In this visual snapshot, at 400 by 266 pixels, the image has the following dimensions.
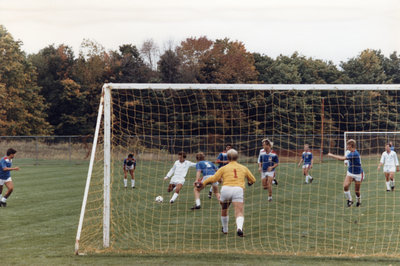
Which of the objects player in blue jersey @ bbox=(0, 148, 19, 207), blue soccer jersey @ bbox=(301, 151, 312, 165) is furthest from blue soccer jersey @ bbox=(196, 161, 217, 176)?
blue soccer jersey @ bbox=(301, 151, 312, 165)

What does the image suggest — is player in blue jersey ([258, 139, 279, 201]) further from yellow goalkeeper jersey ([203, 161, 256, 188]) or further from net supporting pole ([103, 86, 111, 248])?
net supporting pole ([103, 86, 111, 248])

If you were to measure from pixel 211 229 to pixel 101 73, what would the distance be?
4789 cm

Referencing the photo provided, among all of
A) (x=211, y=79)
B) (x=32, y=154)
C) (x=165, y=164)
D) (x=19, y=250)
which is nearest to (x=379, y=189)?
(x=165, y=164)

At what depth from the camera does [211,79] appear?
5297 centimetres

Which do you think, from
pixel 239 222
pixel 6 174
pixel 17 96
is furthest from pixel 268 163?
pixel 17 96

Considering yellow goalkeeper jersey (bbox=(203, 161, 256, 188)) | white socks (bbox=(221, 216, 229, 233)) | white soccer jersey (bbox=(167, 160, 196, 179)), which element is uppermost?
yellow goalkeeper jersey (bbox=(203, 161, 256, 188))

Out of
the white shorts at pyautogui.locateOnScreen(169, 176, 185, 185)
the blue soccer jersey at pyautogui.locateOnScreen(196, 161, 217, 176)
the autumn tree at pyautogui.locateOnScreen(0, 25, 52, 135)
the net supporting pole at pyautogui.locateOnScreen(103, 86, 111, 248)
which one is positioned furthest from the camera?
the autumn tree at pyautogui.locateOnScreen(0, 25, 52, 135)

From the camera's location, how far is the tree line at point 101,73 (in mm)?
49844

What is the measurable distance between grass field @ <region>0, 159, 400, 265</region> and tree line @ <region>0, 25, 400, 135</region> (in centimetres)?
3145

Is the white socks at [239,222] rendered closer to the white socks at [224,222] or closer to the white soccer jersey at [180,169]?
the white socks at [224,222]

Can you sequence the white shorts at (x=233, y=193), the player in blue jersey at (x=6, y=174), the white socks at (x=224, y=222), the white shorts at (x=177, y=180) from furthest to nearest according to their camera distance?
the player in blue jersey at (x=6, y=174) → the white shorts at (x=177, y=180) → the white socks at (x=224, y=222) → the white shorts at (x=233, y=193)

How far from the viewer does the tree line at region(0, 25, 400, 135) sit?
4984 centimetres

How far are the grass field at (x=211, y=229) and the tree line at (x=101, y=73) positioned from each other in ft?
103

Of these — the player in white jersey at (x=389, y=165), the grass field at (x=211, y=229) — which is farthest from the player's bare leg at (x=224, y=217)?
the player in white jersey at (x=389, y=165)
